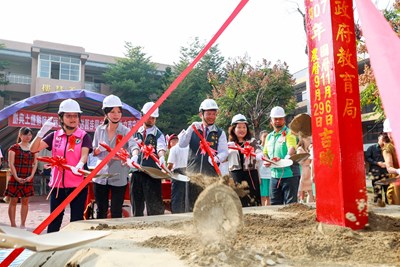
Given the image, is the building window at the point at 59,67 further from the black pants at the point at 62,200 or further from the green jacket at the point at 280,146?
the black pants at the point at 62,200

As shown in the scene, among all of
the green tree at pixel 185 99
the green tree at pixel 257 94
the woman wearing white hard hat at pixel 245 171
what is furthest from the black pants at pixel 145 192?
the green tree at pixel 185 99

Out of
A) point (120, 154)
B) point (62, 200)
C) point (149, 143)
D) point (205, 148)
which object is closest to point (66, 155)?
point (62, 200)

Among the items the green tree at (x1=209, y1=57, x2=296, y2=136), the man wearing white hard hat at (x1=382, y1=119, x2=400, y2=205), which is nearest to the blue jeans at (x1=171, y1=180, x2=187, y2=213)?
the man wearing white hard hat at (x1=382, y1=119, x2=400, y2=205)

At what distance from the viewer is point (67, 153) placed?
3473 mm

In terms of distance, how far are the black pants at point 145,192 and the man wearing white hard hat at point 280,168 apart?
1.43 meters

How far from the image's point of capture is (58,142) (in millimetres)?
3521

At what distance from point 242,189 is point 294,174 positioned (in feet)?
2.27

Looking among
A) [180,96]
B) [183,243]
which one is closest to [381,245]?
[183,243]

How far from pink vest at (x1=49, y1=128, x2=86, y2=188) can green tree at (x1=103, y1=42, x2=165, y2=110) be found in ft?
67.4

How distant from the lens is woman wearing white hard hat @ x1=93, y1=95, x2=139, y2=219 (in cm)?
380

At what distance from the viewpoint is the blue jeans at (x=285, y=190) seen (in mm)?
4363

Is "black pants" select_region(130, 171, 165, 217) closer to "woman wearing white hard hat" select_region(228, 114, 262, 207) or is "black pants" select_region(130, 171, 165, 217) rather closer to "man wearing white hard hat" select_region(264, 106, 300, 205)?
"woman wearing white hard hat" select_region(228, 114, 262, 207)

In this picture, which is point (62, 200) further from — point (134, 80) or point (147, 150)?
point (134, 80)

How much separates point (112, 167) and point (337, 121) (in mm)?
2527
